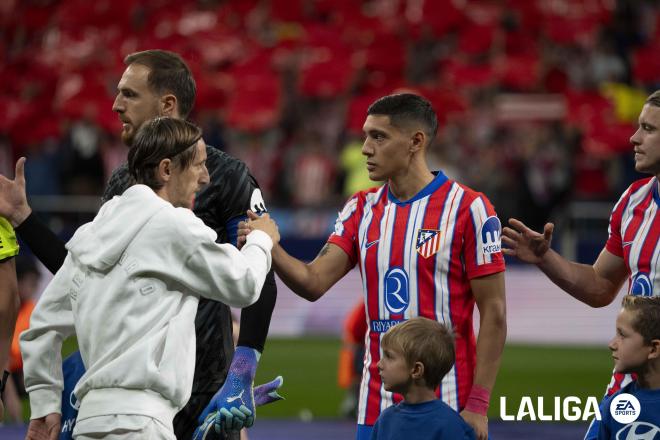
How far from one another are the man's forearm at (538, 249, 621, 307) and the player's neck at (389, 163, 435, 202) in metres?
0.62

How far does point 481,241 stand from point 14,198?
1747 millimetres

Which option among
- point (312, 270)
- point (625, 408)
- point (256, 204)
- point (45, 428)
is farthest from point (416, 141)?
point (45, 428)

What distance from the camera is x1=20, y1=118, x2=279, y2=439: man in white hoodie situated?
12.7ft

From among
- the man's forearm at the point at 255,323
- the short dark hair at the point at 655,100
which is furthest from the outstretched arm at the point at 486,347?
the short dark hair at the point at 655,100

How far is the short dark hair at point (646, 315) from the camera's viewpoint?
4.73 m

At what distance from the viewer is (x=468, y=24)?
19453 mm

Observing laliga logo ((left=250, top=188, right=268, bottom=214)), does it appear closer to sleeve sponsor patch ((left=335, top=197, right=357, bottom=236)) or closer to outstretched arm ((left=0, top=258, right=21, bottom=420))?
sleeve sponsor patch ((left=335, top=197, right=357, bottom=236))

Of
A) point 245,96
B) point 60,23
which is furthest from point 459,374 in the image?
point 60,23

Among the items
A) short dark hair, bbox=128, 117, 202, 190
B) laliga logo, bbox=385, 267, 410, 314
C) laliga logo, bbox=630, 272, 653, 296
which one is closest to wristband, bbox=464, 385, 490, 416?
laliga logo, bbox=385, 267, 410, 314

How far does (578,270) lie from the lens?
5.25 m

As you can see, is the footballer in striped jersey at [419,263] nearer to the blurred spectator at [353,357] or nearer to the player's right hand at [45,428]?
the player's right hand at [45,428]

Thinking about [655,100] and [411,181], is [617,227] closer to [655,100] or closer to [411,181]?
[655,100]

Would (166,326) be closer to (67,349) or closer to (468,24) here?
(67,349)

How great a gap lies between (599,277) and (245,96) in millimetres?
13672
